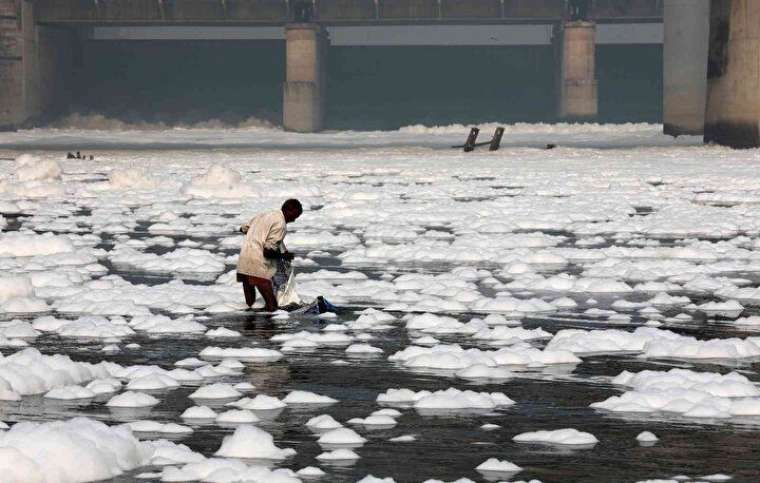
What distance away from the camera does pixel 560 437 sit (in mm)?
7297

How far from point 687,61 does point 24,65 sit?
110 feet

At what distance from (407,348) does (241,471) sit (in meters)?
3.64

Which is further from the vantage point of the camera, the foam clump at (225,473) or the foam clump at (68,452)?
the foam clump at (225,473)

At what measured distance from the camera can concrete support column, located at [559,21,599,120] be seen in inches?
2913

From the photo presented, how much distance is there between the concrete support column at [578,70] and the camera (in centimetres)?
7400

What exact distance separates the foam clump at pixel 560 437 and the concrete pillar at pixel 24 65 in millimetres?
68794

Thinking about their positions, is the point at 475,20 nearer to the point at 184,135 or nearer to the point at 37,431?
→ the point at 184,135

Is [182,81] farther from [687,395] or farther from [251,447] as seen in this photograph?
[251,447]

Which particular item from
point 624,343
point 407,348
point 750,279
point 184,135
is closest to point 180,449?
point 407,348

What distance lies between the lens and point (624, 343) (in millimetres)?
10328

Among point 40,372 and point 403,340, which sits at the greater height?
point 40,372

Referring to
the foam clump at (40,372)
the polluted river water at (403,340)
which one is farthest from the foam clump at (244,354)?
the foam clump at (40,372)

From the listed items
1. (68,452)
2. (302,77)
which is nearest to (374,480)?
(68,452)

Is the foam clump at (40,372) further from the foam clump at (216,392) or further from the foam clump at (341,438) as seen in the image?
the foam clump at (341,438)
